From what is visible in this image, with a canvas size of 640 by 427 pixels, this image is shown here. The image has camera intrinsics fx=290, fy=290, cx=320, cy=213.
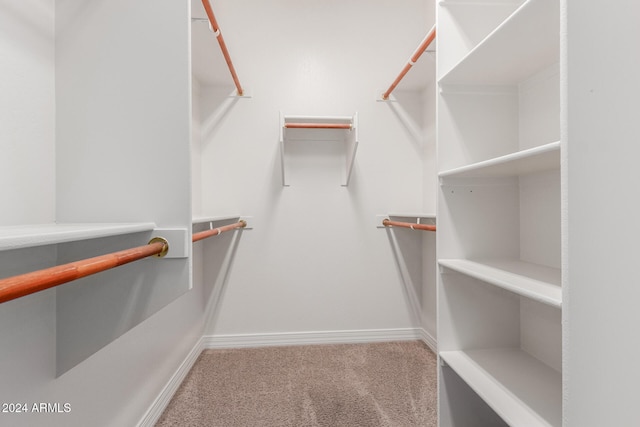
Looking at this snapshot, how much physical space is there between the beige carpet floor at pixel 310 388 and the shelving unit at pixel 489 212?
1.00 ft

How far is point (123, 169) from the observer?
30.4 inches

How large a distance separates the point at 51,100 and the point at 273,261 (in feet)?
4.76

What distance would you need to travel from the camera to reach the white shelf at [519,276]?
0.75 m

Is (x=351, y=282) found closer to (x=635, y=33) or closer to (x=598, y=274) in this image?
(x=598, y=274)

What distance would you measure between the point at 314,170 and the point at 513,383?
1.52m

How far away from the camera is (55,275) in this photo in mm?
426

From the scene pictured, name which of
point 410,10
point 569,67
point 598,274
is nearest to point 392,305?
point 598,274

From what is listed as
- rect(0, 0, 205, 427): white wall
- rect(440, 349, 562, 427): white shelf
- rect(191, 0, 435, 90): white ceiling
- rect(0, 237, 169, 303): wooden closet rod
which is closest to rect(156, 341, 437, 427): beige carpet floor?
rect(440, 349, 562, 427): white shelf

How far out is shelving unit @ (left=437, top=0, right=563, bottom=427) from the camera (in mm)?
1084

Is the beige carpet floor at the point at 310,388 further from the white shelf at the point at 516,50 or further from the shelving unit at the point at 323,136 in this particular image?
the white shelf at the point at 516,50

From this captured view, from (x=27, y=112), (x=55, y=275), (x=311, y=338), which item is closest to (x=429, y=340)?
(x=311, y=338)

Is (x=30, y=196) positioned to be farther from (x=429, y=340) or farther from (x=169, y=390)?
(x=429, y=340)

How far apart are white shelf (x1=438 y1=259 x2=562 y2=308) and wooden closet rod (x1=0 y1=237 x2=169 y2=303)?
96 cm

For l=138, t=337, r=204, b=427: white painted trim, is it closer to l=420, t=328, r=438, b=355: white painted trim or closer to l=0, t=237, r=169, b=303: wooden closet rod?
l=0, t=237, r=169, b=303: wooden closet rod
